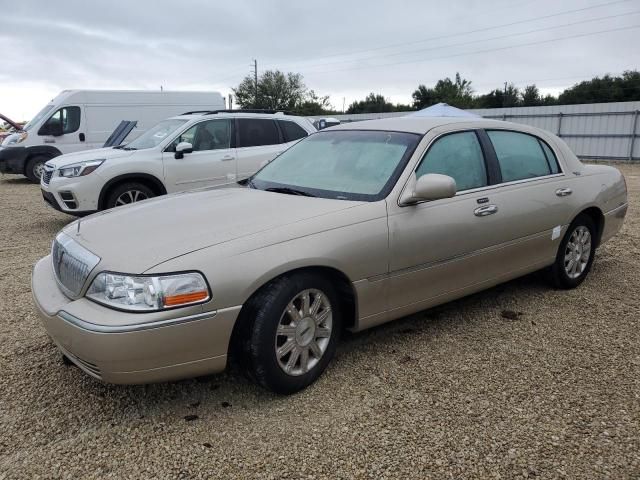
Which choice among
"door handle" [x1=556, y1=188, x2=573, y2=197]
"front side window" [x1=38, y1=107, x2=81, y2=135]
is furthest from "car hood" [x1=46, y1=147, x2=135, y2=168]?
"front side window" [x1=38, y1=107, x2=81, y2=135]

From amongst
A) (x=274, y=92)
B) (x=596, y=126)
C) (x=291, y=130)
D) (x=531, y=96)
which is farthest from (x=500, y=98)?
(x=291, y=130)

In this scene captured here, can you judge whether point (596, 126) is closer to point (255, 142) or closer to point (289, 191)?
point (255, 142)

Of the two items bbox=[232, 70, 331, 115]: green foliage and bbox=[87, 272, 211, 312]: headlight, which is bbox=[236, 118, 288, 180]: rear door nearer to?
bbox=[87, 272, 211, 312]: headlight

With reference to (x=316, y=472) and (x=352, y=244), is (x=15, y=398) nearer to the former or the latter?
(x=316, y=472)

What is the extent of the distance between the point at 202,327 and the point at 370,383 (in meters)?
1.12

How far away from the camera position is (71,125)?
13.8 m

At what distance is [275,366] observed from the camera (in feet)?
9.51

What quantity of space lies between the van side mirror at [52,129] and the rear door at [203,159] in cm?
749

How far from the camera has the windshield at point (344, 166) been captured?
3531mm

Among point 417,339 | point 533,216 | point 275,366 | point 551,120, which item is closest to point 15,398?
point 275,366

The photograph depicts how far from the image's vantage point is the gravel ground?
98.5 inches

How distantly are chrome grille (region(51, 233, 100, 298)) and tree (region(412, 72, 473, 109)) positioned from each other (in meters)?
58.2

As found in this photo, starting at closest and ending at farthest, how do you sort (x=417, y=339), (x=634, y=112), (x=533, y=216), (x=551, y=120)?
(x=417, y=339) → (x=533, y=216) → (x=634, y=112) → (x=551, y=120)

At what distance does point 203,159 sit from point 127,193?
117 centimetres
